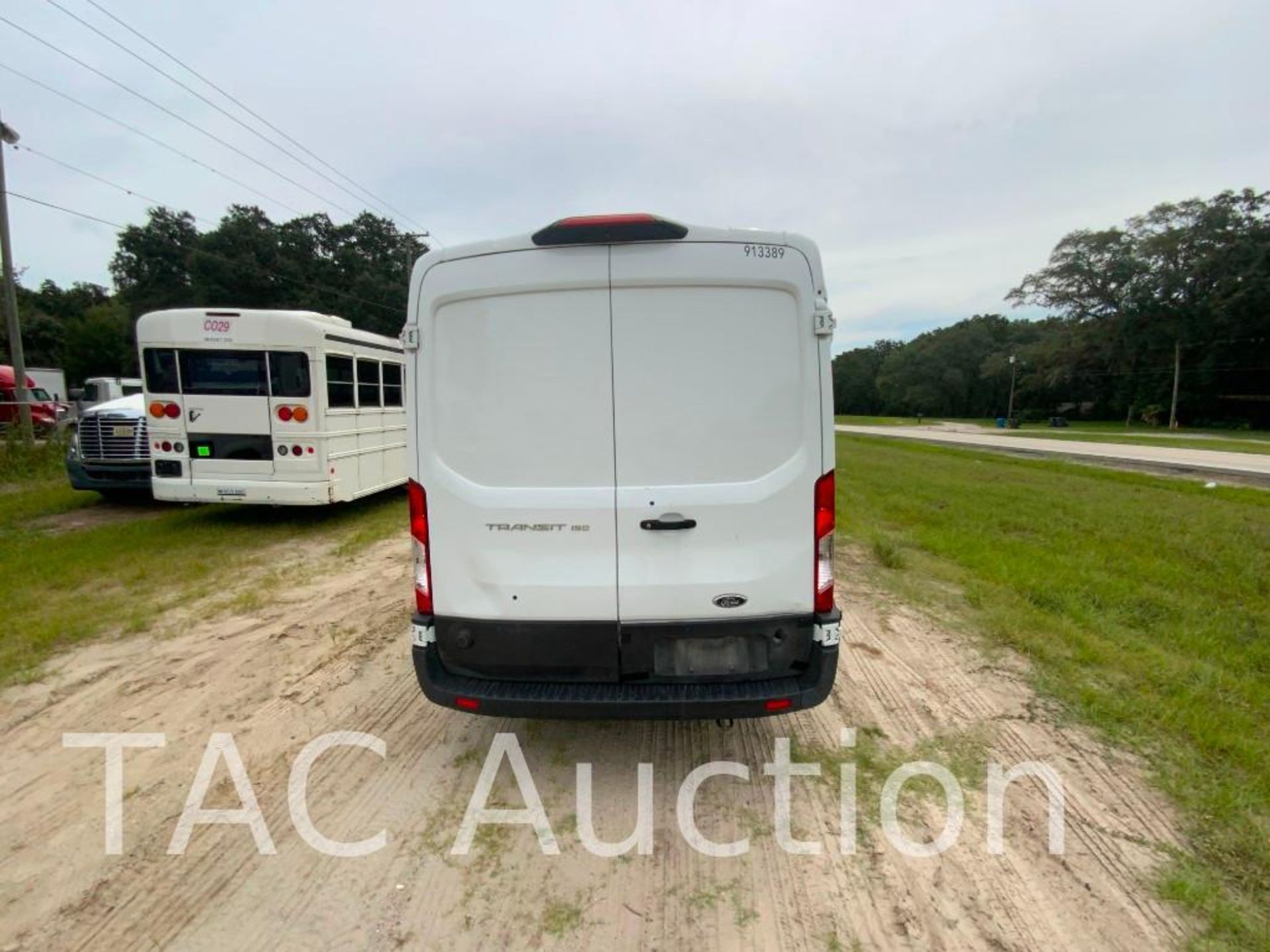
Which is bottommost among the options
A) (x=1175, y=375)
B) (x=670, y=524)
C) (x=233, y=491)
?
(x=233, y=491)

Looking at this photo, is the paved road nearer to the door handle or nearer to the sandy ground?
the sandy ground

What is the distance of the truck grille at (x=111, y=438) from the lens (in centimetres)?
982

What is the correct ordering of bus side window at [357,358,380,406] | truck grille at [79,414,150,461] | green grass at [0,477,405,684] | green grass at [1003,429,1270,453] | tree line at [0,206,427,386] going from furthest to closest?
tree line at [0,206,427,386], green grass at [1003,429,1270,453], truck grille at [79,414,150,461], bus side window at [357,358,380,406], green grass at [0,477,405,684]

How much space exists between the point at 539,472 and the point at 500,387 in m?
0.42

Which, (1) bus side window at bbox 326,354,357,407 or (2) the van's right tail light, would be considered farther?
(1) bus side window at bbox 326,354,357,407

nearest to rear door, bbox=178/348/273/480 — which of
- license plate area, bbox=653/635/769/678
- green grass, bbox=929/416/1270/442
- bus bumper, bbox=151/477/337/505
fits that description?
bus bumper, bbox=151/477/337/505

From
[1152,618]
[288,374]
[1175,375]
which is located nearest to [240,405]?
[288,374]

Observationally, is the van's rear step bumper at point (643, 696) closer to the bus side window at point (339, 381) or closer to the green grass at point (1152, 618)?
the green grass at point (1152, 618)

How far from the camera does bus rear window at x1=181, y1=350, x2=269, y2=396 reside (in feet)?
25.7

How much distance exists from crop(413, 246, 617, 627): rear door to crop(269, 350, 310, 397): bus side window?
20.0 feet

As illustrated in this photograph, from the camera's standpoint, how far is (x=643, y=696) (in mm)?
2762

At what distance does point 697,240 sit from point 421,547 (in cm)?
190

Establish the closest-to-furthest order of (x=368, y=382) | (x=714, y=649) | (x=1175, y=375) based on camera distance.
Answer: (x=714, y=649)
(x=368, y=382)
(x=1175, y=375)

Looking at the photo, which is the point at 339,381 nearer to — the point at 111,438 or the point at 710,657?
the point at 111,438
